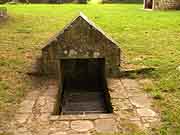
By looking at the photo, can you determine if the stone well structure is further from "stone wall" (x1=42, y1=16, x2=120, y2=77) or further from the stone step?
"stone wall" (x1=42, y1=16, x2=120, y2=77)

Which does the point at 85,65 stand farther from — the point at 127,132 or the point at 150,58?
the point at 127,132

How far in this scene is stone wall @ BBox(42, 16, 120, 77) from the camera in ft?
22.5

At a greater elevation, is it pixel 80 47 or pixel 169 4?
pixel 80 47

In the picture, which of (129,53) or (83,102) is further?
(129,53)

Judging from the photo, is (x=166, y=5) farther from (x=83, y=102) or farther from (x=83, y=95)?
(x=83, y=102)

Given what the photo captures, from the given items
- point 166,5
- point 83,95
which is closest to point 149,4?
point 166,5

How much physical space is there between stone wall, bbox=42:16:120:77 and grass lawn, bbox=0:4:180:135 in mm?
556

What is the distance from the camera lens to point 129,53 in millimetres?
8617

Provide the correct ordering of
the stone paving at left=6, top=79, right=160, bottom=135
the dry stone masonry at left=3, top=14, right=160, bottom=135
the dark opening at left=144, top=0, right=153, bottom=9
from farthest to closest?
the dark opening at left=144, top=0, right=153, bottom=9
the dry stone masonry at left=3, top=14, right=160, bottom=135
the stone paving at left=6, top=79, right=160, bottom=135

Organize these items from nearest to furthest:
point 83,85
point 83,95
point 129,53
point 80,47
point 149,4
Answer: point 80,47, point 83,95, point 83,85, point 129,53, point 149,4

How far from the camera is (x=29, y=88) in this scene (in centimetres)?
638

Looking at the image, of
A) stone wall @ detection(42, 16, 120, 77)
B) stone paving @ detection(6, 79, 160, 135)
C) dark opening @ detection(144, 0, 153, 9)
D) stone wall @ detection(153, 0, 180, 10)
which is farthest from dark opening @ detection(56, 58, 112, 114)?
dark opening @ detection(144, 0, 153, 9)

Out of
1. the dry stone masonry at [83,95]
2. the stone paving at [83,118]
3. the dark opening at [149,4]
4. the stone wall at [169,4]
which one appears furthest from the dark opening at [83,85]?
the dark opening at [149,4]

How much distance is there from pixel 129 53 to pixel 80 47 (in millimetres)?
1994
